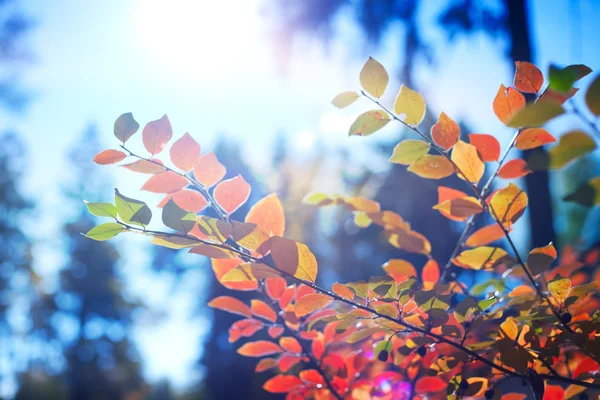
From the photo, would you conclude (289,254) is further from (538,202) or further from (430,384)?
(538,202)

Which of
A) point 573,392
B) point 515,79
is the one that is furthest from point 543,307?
point 515,79

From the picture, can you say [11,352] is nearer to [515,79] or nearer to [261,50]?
[261,50]

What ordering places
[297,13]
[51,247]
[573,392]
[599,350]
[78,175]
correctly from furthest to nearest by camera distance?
[78,175], [51,247], [297,13], [573,392], [599,350]

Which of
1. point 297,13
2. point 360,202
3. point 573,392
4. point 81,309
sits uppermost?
point 297,13

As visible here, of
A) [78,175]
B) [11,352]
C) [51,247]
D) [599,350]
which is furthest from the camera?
[78,175]

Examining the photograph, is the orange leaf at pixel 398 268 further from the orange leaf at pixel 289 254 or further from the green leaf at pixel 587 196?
the green leaf at pixel 587 196

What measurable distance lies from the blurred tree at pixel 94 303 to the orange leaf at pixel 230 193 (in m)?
13.2

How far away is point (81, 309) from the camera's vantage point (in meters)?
13.0

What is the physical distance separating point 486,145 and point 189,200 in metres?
0.45

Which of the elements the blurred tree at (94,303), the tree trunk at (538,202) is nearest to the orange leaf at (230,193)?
the tree trunk at (538,202)

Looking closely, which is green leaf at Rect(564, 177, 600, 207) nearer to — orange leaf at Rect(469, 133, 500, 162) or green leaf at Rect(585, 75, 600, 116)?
green leaf at Rect(585, 75, 600, 116)

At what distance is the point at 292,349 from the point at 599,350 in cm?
52

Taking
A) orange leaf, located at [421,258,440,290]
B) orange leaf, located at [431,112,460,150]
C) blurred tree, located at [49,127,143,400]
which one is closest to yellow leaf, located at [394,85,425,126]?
orange leaf, located at [431,112,460,150]

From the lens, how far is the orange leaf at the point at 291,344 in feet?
2.70
